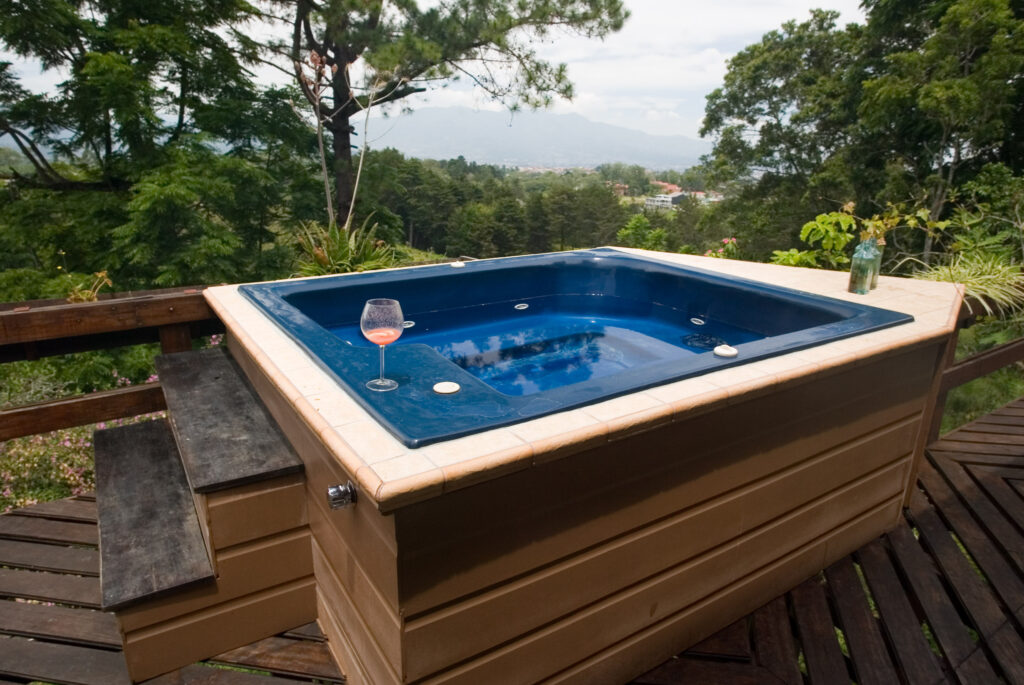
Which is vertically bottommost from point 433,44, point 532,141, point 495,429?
point 495,429

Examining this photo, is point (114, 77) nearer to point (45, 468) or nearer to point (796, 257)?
point (45, 468)

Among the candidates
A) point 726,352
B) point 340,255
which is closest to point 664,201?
point 340,255

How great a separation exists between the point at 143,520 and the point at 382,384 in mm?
772

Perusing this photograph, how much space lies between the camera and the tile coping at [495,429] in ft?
2.87

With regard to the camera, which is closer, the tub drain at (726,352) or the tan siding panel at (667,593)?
the tan siding panel at (667,593)

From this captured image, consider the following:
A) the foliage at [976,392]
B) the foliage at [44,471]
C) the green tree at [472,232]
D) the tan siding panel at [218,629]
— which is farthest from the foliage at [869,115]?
the green tree at [472,232]

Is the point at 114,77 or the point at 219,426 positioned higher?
the point at 114,77

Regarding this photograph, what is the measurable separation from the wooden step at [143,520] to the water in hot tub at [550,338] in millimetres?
879

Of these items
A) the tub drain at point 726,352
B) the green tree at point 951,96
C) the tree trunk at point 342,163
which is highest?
the green tree at point 951,96

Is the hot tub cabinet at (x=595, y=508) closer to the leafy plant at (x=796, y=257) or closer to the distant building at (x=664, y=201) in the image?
the leafy plant at (x=796, y=257)

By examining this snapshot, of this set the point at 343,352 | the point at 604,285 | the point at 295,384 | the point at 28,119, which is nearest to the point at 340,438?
the point at 295,384

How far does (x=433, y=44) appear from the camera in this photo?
7.70 metres

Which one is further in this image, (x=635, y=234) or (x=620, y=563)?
(x=635, y=234)

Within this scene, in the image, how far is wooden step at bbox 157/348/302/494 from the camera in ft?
4.24
